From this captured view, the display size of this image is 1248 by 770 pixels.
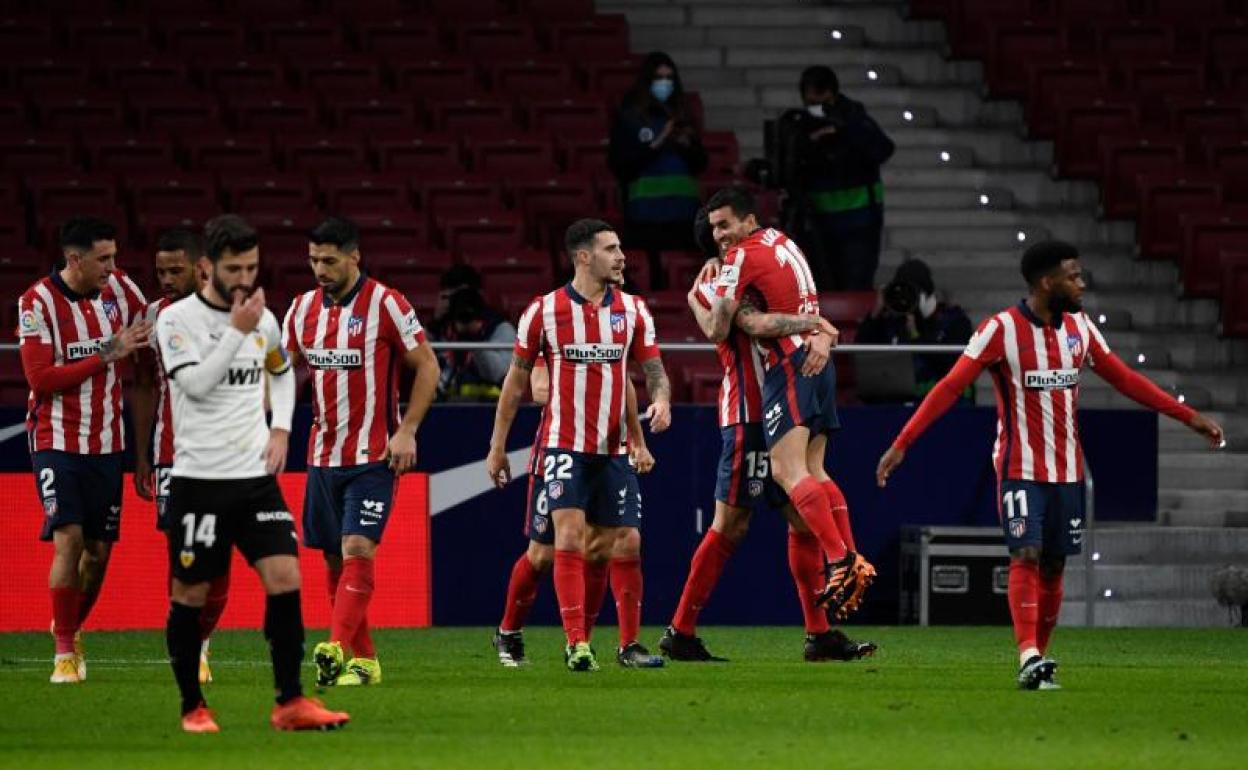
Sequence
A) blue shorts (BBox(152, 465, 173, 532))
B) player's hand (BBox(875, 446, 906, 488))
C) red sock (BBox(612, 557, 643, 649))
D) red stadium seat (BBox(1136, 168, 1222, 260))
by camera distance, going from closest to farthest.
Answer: player's hand (BBox(875, 446, 906, 488)), blue shorts (BBox(152, 465, 173, 532)), red sock (BBox(612, 557, 643, 649)), red stadium seat (BBox(1136, 168, 1222, 260))

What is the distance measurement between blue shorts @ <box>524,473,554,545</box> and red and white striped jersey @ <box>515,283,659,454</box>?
259mm

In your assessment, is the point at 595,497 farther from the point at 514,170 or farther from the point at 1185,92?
the point at 1185,92

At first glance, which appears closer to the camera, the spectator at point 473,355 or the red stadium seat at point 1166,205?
the spectator at point 473,355

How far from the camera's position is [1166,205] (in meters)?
21.9

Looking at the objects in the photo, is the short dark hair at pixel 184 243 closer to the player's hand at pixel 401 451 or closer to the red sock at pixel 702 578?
the player's hand at pixel 401 451

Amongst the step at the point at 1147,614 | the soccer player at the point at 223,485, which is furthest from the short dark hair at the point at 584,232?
the step at the point at 1147,614

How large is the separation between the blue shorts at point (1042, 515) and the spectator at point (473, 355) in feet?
20.5

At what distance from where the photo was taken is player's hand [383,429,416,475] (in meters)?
11.5

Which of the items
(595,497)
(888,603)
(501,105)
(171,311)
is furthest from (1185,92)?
(171,311)

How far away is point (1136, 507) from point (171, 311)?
10.0 m

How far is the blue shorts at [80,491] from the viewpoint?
1242cm

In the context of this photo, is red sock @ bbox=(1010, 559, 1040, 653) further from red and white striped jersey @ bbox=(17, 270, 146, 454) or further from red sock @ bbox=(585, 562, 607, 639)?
red and white striped jersey @ bbox=(17, 270, 146, 454)

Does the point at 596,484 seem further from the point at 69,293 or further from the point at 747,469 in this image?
the point at 69,293

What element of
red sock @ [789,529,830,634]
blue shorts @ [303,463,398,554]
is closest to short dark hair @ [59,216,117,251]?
blue shorts @ [303,463,398,554]
